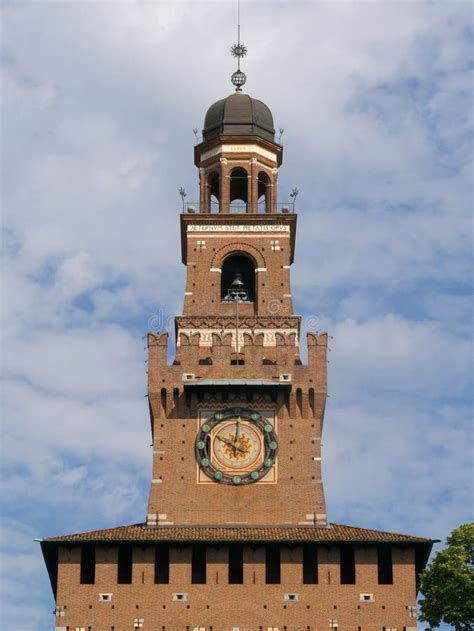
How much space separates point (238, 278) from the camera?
88000mm

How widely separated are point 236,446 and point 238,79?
23.6 meters

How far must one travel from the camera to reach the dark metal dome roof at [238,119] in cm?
9138

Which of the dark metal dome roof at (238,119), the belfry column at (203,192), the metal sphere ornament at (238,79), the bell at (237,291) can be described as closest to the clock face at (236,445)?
the bell at (237,291)

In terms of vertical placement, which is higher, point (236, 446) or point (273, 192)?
point (273, 192)

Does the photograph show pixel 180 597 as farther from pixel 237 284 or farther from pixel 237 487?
pixel 237 284

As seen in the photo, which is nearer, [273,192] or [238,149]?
[273,192]

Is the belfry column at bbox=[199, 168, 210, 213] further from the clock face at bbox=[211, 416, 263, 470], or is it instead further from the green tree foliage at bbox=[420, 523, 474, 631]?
the green tree foliage at bbox=[420, 523, 474, 631]

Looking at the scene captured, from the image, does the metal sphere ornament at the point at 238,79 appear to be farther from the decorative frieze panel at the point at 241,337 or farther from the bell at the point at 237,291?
the decorative frieze panel at the point at 241,337

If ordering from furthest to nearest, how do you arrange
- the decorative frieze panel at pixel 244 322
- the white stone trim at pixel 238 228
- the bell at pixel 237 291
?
the white stone trim at pixel 238 228 < the bell at pixel 237 291 < the decorative frieze panel at pixel 244 322

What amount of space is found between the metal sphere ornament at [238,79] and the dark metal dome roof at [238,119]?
1.71 m

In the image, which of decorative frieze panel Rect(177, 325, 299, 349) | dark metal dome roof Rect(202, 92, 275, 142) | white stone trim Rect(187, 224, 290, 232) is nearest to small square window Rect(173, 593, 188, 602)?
decorative frieze panel Rect(177, 325, 299, 349)

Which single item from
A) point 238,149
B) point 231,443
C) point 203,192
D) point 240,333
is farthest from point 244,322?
point 238,149

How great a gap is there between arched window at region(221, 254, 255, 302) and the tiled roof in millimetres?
13745

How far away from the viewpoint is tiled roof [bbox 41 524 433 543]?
252 feet
